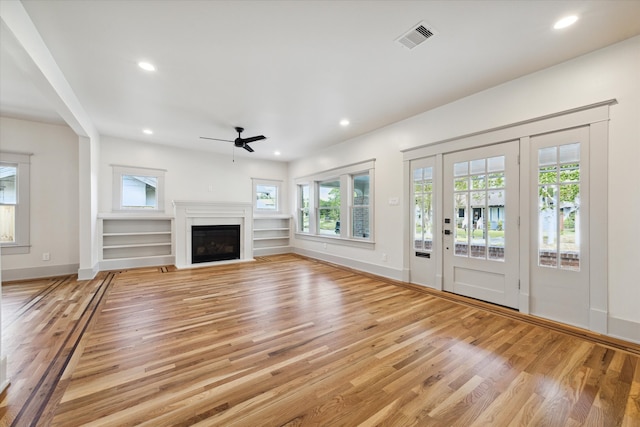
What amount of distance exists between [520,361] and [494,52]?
2839 millimetres

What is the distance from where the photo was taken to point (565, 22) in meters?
2.18

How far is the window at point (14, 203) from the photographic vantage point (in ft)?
14.9

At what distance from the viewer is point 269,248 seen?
7.40m

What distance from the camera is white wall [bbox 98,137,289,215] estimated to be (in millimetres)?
5488

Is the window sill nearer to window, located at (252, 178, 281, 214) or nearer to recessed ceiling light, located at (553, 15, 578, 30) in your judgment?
window, located at (252, 178, 281, 214)

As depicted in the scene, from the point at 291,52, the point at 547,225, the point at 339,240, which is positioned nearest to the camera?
the point at 291,52

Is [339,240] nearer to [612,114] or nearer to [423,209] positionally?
[423,209]

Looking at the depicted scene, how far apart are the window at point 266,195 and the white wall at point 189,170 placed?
0.51 ft

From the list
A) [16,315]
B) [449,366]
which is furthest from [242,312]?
[16,315]

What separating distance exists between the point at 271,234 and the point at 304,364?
5698 millimetres

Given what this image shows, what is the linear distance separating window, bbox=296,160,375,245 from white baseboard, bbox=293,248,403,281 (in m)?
0.42

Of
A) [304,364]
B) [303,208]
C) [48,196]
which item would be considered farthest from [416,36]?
[48,196]

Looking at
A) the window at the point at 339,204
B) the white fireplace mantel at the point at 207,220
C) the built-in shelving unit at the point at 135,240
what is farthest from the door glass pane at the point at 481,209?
the built-in shelving unit at the point at 135,240

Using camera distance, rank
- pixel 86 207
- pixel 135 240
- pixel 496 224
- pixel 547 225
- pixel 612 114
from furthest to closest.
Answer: pixel 135 240 → pixel 86 207 → pixel 496 224 → pixel 547 225 → pixel 612 114
